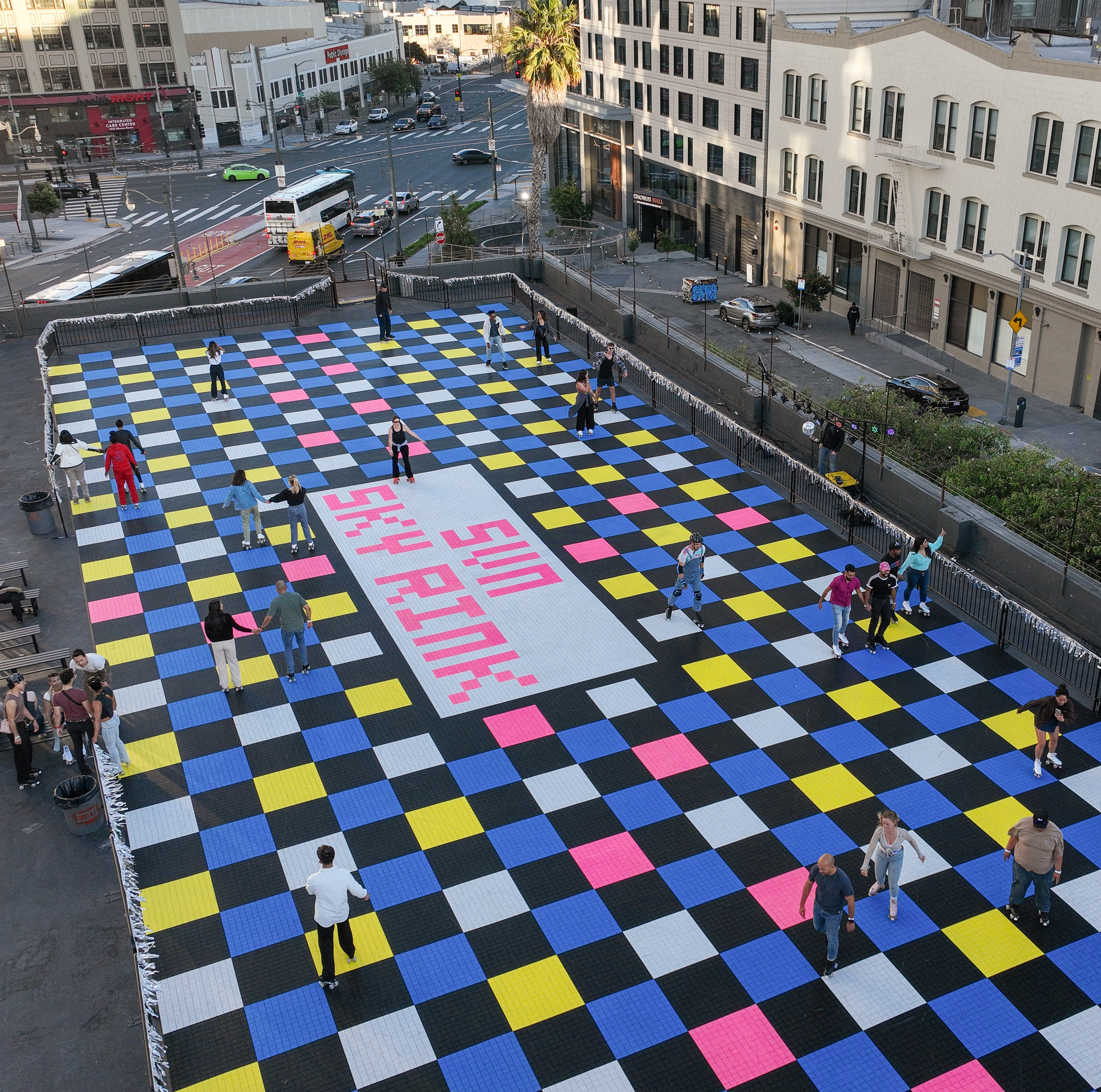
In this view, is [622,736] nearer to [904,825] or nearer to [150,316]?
[904,825]

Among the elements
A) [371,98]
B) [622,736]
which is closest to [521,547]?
[622,736]

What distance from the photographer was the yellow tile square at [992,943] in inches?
460

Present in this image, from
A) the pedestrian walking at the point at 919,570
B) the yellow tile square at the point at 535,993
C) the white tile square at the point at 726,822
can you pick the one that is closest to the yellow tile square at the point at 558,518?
the pedestrian walking at the point at 919,570

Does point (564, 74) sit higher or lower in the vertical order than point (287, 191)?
higher

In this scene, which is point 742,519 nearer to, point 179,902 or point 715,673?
point 715,673

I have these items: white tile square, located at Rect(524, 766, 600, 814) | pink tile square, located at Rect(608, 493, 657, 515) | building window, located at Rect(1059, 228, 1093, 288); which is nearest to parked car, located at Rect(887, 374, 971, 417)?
building window, located at Rect(1059, 228, 1093, 288)

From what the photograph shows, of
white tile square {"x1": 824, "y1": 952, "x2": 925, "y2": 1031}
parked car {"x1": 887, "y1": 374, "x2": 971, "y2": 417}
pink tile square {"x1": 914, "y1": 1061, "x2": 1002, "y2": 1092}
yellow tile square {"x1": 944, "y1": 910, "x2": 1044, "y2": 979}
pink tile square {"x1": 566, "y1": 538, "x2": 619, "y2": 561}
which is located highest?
pink tile square {"x1": 566, "y1": 538, "x2": 619, "y2": 561}

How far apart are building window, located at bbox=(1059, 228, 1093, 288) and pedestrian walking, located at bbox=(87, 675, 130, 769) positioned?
31.5 meters

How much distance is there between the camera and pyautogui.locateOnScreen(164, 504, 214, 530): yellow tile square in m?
21.7

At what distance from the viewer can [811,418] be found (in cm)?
2417

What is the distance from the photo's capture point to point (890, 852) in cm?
1180

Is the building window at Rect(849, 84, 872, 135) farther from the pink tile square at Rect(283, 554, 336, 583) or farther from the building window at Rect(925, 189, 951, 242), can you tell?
the pink tile square at Rect(283, 554, 336, 583)

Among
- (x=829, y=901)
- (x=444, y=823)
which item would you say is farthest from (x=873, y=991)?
(x=444, y=823)

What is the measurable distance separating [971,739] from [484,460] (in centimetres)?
1274
